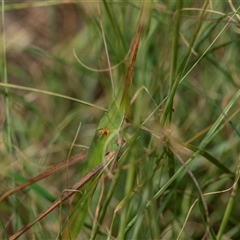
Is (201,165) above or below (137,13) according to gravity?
below

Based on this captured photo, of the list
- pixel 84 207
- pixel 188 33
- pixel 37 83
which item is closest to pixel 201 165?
pixel 188 33

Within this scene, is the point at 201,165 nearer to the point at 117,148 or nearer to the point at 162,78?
the point at 162,78

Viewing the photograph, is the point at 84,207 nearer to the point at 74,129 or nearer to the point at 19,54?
the point at 74,129

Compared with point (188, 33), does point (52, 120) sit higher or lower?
lower

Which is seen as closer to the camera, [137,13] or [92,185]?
[92,185]

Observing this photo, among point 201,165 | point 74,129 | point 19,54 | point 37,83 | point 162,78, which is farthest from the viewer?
point 19,54

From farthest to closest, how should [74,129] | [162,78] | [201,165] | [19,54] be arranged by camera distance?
[19,54] → [74,129] → [201,165] → [162,78]

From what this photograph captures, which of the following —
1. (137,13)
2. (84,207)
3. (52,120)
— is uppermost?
(137,13)

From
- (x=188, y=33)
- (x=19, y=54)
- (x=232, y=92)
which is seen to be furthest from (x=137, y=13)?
(x=19, y=54)

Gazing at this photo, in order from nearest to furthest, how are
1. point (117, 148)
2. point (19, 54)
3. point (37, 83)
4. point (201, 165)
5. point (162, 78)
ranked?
point (117, 148)
point (162, 78)
point (201, 165)
point (37, 83)
point (19, 54)
